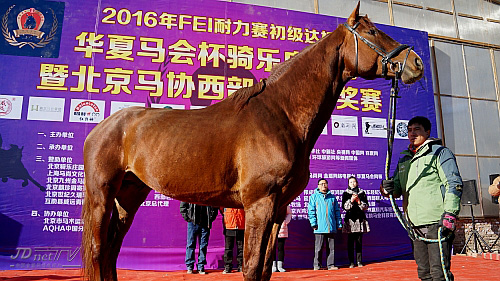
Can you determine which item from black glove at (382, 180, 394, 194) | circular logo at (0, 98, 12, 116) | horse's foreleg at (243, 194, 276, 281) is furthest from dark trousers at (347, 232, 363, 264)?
circular logo at (0, 98, 12, 116)

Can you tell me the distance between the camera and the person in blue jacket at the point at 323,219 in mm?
5887

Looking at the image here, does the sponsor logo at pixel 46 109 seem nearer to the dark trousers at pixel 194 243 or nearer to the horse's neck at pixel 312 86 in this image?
the dark trousers at pixel 194 243

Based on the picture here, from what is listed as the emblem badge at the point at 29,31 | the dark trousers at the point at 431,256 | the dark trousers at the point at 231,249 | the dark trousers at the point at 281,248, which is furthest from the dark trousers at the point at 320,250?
the emblem badge at the point at 29,31

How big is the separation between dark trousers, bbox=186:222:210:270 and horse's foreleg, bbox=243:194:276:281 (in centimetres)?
356

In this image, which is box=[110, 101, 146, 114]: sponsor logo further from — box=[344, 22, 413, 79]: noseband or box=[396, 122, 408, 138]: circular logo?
box=[396, 122, 408, 138]: circular logo

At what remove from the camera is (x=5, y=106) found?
217 inches

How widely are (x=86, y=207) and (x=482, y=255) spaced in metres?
7.85

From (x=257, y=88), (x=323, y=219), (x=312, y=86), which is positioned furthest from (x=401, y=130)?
(x=257, y=88)

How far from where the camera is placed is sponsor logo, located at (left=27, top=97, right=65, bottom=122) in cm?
558

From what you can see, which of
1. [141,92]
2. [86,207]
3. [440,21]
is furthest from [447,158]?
[440,21]

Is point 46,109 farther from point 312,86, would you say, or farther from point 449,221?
point 449,221

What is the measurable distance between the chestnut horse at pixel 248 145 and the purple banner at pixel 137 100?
130 inches

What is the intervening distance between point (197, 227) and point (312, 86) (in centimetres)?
376

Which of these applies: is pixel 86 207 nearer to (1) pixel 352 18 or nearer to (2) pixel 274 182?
(2) pixel 274 182
